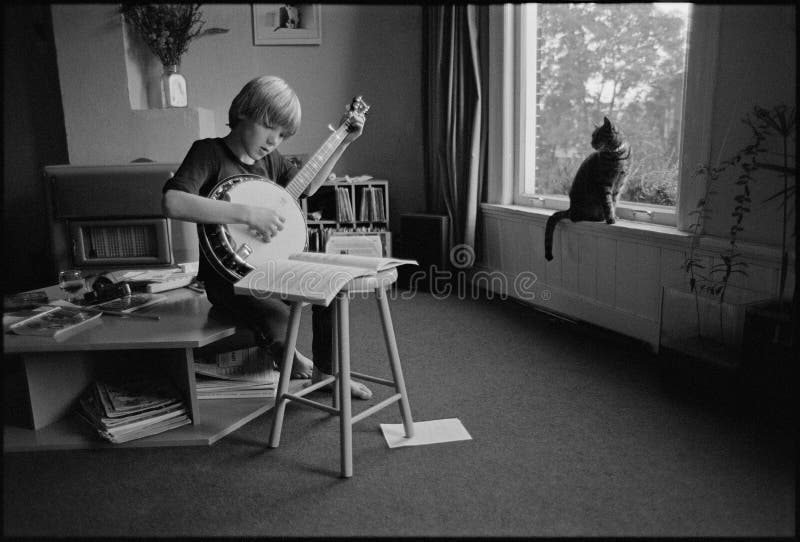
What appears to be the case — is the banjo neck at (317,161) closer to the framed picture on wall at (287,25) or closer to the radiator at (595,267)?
the radiator at (595,267)

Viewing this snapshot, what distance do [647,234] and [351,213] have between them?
1.94m

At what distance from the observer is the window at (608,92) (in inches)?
91.0

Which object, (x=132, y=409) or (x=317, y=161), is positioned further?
(x=317, y=161)

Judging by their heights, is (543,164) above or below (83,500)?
above

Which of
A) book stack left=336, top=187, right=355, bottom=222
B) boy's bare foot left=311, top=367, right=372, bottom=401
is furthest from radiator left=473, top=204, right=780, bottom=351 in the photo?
boy's bare foot left=311, top=367, right=372, bottom=401

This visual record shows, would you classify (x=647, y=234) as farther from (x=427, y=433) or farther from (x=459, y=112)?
(x=459, y=112)

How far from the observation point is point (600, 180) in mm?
2664

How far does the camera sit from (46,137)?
12.2ft

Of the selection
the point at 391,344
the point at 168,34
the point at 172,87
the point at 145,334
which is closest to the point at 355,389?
the point at 391,344

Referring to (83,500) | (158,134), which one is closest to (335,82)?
(158,134)

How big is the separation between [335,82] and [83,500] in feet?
10.8

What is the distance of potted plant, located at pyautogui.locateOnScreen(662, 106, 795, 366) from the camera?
1.90 m

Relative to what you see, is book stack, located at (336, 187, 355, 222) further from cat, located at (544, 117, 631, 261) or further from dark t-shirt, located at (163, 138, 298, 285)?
dark t-shirt, located at (163, 138, 298, 285)

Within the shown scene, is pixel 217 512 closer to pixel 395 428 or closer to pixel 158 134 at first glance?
pixel 395 428
